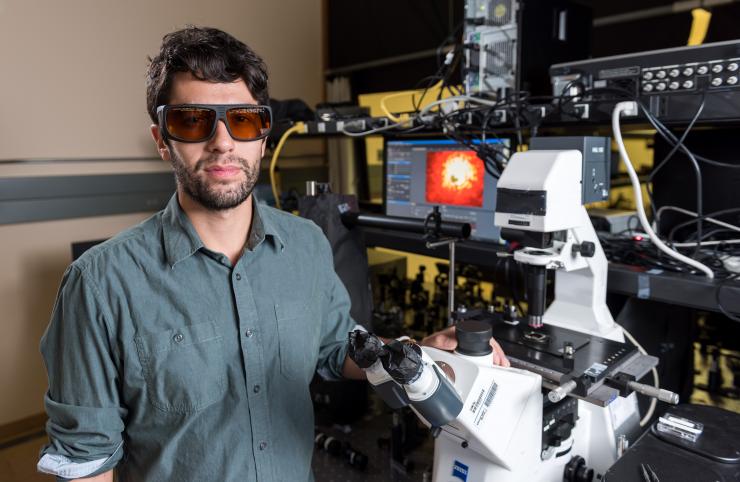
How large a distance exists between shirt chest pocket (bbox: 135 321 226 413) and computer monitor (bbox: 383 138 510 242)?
3.52ft

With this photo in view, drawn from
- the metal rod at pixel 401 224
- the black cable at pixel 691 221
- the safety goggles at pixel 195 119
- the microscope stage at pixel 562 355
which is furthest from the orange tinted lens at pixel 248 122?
the black cable at pixel 691 221

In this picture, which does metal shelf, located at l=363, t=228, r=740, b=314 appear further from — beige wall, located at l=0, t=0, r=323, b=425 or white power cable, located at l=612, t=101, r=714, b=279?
beige wall, located at l=0, t=0, r=323, b=425

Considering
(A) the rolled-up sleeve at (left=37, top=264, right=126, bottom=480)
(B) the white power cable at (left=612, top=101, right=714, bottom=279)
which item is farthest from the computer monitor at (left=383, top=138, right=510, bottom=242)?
(A) the rolled-up sleeve at (left=37, top=264, right=126, bottom=480)

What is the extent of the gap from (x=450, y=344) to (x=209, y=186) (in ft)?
1.94

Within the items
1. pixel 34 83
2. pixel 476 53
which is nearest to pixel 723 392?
pixel 476 53

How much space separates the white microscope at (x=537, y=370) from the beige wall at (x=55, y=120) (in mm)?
2500

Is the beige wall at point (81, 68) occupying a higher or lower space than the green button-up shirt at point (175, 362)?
higher

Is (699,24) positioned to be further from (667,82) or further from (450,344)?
(450,344)

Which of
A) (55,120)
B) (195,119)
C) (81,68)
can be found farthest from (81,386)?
(81,68)

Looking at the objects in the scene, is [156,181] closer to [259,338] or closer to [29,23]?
[29,23]

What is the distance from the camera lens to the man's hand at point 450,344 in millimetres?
1068

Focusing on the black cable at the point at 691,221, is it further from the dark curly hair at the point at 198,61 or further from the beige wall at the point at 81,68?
the beige wall at the point at 81,68

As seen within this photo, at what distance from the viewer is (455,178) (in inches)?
77.4

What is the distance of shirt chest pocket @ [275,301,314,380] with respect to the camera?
3.58 ft
